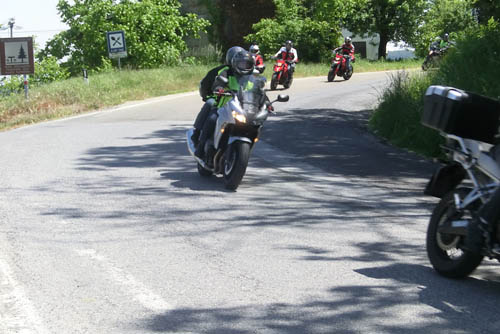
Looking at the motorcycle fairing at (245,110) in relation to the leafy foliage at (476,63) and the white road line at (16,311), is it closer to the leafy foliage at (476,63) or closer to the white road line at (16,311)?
the white road line at (16,311)

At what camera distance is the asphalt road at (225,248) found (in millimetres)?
5129

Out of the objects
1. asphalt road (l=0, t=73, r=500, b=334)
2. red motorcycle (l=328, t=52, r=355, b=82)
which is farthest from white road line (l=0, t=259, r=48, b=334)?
red motorcycle (l=328, t=52, r=355, b=82)

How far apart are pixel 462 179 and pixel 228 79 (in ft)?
15.5

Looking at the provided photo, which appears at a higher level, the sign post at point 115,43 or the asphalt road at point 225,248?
the sign post at point 115,43

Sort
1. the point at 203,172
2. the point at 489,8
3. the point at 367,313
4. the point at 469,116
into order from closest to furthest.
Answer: the point at 367,313 → the point at 469,116 → the point at 203,172 → the point at 489,8

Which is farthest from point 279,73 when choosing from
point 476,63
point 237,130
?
point 237,130

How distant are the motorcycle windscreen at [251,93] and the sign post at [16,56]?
62.0 ft

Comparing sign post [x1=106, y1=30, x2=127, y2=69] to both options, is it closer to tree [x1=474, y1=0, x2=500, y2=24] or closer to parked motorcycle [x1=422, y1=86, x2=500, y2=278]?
tree [x1=474, y1=0, x2=500, y2=24]

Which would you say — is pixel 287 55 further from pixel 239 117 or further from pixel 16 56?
pixel 239 117

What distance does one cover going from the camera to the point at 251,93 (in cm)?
1020

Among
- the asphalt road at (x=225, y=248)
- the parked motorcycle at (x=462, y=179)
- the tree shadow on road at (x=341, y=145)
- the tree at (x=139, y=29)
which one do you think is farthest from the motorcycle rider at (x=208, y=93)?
the tree at (x=139, y=29)

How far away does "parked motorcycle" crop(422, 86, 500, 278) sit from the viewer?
5.65 meters

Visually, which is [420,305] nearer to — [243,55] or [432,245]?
[432,245]

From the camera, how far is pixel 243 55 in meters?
10.3
